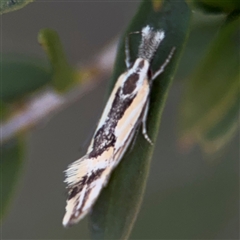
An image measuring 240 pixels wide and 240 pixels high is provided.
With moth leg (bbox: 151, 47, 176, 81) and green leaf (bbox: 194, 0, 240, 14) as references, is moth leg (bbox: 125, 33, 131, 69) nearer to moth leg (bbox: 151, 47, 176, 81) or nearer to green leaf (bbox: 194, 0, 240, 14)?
moth leg (bbox: 151, 47, 176, 81)

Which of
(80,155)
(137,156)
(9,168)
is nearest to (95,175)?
(137,156)

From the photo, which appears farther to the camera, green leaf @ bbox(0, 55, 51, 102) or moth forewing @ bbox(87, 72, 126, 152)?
green leaf @ bbox(0, 55, 51, 102)

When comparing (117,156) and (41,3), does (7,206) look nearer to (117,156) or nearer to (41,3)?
(117,156)

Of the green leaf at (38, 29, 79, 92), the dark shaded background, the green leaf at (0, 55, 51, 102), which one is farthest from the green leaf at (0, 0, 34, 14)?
the dark shaded background

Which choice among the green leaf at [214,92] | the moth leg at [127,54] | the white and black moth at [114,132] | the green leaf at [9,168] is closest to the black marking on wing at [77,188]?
the white and black moth at [114,132]

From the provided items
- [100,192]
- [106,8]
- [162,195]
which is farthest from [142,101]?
[106,8]

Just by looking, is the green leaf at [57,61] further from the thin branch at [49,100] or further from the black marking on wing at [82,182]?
the black marking on wing at [82,182]
